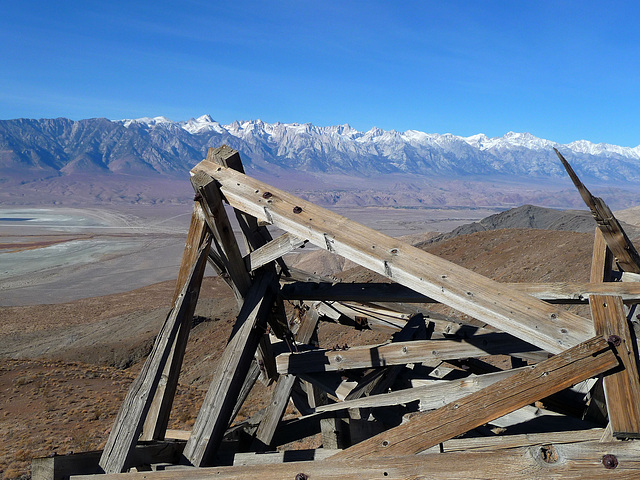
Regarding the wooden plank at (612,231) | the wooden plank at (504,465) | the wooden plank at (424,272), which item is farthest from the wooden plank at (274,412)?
the wooden plank at (612,231)

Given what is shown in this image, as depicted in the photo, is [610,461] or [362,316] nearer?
[610,461]

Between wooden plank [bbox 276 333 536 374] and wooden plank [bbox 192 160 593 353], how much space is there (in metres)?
1.53

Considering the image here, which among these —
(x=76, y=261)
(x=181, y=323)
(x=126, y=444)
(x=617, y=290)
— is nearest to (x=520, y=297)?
(x=617, y=290)

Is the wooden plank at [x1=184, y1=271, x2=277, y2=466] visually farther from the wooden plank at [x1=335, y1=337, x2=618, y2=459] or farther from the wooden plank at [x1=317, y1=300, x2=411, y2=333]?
the wooden plank at [x1=317, y1=300, x2=411, y2=333]

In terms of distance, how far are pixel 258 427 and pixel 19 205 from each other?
684ft

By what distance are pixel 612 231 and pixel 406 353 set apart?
166 cm

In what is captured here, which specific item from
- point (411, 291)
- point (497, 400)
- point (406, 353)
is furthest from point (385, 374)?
point (497, 400)

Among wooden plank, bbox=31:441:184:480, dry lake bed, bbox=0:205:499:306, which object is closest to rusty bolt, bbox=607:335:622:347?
wooden plank, bbox=31:441:184:480

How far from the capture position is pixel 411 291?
316 cm

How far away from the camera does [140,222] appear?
13138 cm

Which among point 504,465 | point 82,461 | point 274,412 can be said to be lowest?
point 274,412

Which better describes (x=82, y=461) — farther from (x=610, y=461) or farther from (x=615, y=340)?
(x=615, y=340)

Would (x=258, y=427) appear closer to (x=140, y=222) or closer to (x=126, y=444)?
(x=126, y=444)

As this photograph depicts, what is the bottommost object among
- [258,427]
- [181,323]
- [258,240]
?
[258,427]
